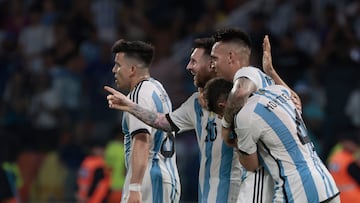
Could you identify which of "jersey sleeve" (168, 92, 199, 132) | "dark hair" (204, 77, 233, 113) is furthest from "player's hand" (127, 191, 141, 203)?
"dark hair" (204, 77, 233, 113)

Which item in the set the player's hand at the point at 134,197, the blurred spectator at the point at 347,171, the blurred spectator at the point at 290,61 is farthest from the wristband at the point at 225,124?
the blurred spectator at the point at 290,61

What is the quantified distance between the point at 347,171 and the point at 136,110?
5961mm

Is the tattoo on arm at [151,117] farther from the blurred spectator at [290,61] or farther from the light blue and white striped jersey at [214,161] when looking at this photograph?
the blurred spectator at [290,61]

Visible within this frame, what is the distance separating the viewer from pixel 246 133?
738 cm

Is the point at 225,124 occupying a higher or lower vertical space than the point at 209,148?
higher

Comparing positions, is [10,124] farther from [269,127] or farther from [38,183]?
[269,127]

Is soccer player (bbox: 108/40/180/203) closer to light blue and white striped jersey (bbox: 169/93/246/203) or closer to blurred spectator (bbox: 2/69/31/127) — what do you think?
light blue and white striped jersey (bbox: 169/93/246/203)

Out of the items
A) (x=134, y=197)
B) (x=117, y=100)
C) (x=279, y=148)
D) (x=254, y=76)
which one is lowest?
(x=134, y=197)

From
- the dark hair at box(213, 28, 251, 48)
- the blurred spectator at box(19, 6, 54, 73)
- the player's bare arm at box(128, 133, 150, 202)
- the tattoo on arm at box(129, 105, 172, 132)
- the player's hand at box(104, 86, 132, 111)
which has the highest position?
the blurred spectator at box(19, 6, 54, 73)

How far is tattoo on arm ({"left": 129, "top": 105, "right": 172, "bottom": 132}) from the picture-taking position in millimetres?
8000

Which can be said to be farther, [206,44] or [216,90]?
[206,44]

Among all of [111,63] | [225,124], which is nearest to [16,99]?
[111,63]

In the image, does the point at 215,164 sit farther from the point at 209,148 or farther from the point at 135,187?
the point at 135,187

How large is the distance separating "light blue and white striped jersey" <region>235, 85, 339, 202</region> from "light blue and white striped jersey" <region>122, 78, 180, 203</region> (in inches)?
52.8
